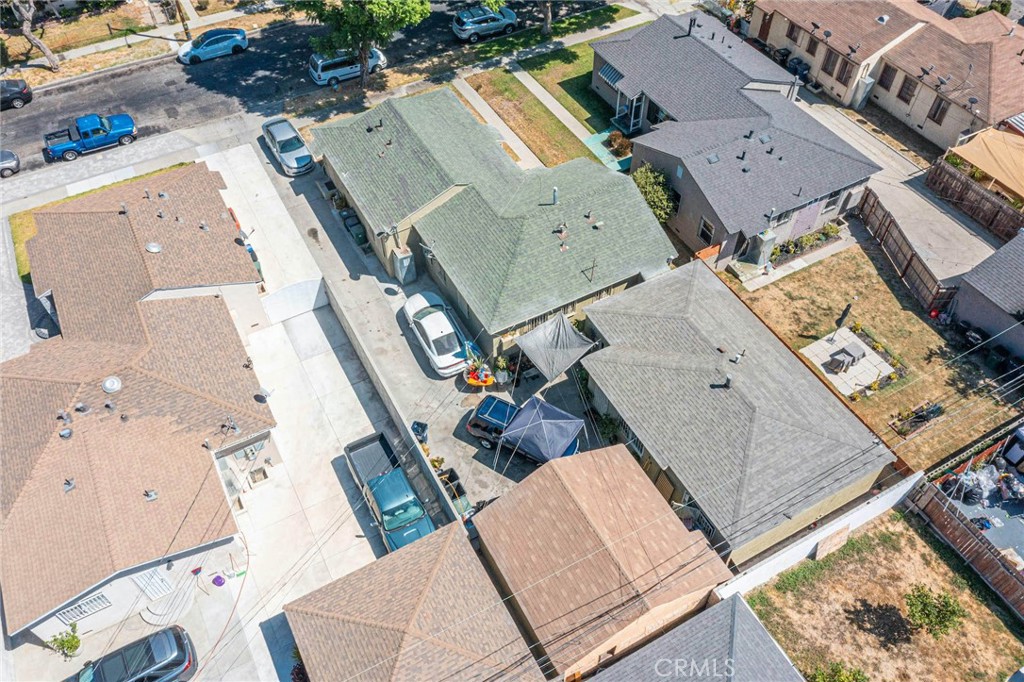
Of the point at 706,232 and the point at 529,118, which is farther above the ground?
the point at 706,232

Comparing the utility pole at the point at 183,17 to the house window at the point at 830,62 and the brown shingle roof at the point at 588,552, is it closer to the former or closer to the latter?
the brown shingle roof at the point at 588,552

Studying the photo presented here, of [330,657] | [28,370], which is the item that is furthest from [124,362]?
[330,657]

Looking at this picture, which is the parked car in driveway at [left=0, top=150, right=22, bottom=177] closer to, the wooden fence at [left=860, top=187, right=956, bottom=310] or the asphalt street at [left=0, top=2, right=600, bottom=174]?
the asphalt street at [left=0, top=2, right=600, bottom=174]

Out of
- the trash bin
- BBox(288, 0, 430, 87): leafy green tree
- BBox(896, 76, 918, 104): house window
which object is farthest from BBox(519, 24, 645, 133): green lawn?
the trash bin

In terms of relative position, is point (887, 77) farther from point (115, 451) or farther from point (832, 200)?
point (115, 451)

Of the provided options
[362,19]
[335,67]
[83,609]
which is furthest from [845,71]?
[83,609]

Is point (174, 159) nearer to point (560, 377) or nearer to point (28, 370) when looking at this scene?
point (28, 370)

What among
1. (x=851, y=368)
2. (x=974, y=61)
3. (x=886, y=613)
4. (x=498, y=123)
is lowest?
(x=886, y=613)
